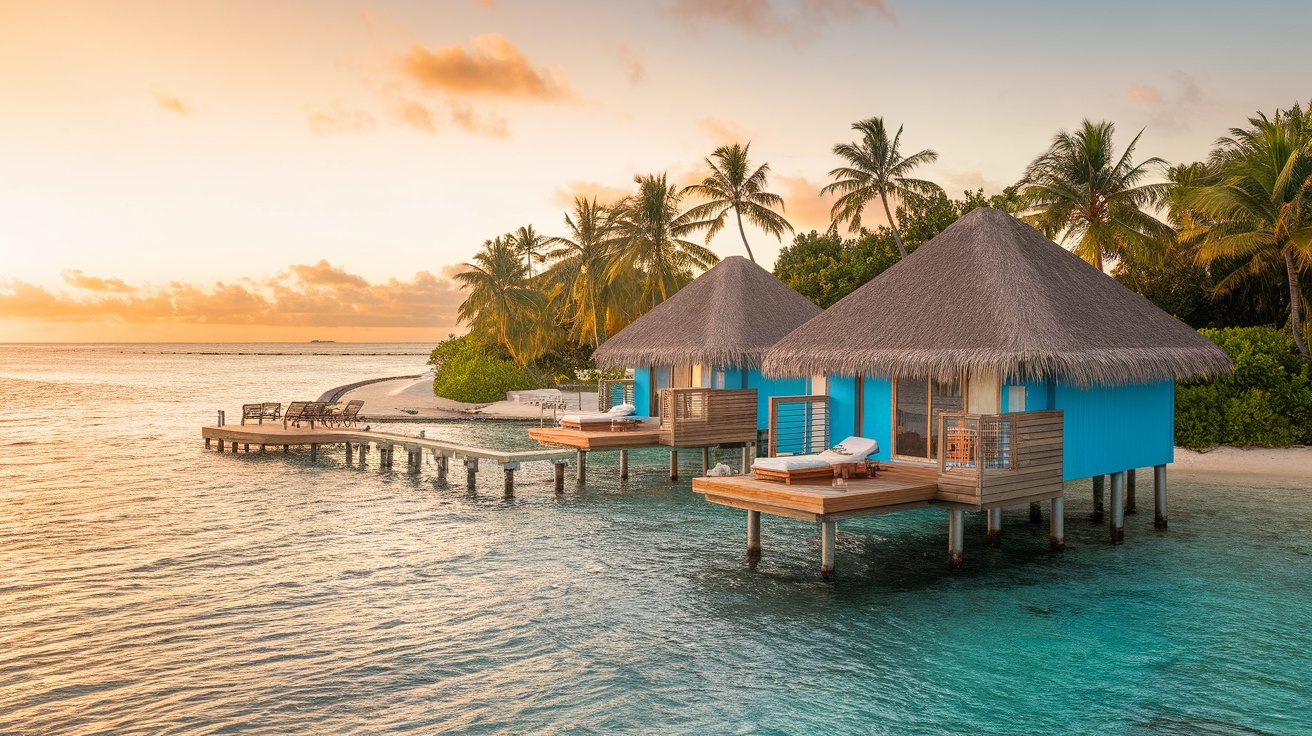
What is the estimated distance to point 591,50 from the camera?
75.9 feet

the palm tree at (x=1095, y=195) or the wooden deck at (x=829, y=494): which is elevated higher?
the palm tree at (x=1095, y=195)

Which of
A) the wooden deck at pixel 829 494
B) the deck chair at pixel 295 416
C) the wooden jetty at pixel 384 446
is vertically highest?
the deck chair at pixel 295 416

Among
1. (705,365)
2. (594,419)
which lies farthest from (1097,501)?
(594,419)

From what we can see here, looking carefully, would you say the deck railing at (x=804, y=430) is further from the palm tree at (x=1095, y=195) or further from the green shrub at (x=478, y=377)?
the green shrub at (x=478, y=377)

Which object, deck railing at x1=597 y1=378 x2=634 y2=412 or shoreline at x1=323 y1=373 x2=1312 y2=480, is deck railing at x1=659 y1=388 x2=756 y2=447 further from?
shoreline at x1=323 y1=373 x2=1312 y2=480

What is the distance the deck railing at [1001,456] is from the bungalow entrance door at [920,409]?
65 cm

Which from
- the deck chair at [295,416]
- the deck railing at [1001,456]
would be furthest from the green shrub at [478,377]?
the deck railing at [1001,456]

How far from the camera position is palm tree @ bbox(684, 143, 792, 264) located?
37375 millimetres

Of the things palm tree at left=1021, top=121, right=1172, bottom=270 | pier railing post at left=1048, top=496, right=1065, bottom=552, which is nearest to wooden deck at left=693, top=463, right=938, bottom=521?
pier railing post at left=1048, top=496, right=1065, bottom=552

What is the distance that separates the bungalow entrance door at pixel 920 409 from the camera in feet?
42.9

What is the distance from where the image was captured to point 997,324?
486 inches

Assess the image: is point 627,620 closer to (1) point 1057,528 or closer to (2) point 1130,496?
(1) point 1057,528

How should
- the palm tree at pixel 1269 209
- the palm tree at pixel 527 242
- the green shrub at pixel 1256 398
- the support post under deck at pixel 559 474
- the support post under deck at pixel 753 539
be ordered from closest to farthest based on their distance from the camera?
1. the support post under deck at pixel 753 539
2. the support post under deck at pixel 559 474
3. the green shrub at pixel 1256 398
4. the palm tree at pixel 1269 209
5. the palm tree at pixel 527 242

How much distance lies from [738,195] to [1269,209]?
19.3 m
